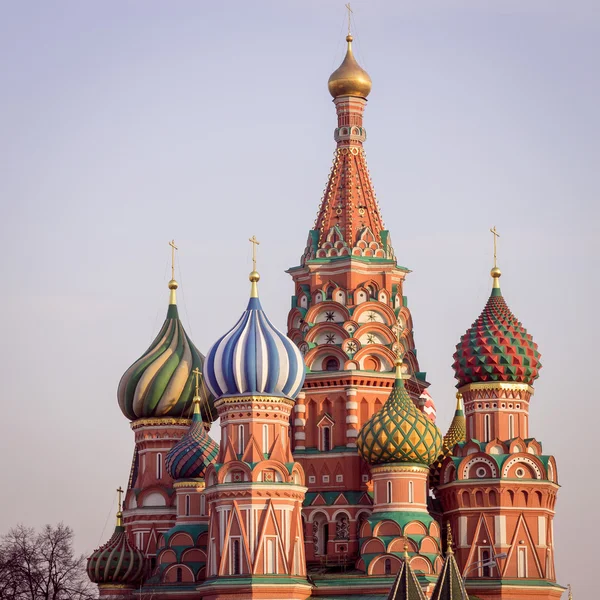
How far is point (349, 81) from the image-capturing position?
6544 centimetres

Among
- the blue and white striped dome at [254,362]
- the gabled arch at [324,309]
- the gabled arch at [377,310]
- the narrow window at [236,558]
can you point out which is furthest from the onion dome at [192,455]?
the gabled arch at [377,310]

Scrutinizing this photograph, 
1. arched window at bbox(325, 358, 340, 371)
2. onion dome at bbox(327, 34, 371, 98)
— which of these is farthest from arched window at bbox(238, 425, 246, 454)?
onion dome at bbox(327, 34, 371, 98)

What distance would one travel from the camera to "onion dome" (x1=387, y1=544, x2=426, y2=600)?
174 feet

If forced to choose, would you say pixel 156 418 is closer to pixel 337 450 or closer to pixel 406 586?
pixel 337 450

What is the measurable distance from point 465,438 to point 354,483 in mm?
4086

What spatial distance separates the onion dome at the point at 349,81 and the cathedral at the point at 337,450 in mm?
67

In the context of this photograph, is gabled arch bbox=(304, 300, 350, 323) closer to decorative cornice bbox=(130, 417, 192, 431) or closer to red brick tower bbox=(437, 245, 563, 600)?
red brick tower bbox=(437, 245, 563, 600)

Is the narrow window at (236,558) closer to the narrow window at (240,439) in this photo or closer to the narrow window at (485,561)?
the narrow window at (240,439)

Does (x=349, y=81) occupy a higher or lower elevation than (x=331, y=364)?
higher

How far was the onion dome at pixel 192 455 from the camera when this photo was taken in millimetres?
62344

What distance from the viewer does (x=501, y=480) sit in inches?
2373

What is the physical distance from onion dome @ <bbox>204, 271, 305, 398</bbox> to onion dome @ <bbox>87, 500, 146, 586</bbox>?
6226 millimetres

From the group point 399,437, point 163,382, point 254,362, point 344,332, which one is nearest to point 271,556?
point 399,437

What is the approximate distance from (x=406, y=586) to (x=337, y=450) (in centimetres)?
935
